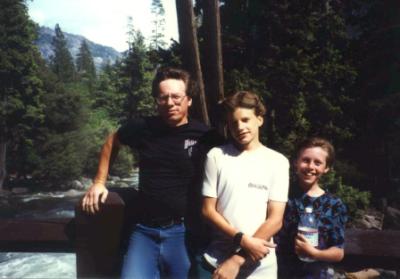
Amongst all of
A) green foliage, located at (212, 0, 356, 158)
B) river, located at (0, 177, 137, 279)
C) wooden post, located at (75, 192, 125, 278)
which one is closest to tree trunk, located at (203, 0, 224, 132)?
wooden post, located at (75, 192, 125, 278)

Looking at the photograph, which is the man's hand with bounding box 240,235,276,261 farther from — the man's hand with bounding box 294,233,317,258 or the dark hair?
the dark hair

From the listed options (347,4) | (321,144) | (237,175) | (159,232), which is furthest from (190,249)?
(347,4)

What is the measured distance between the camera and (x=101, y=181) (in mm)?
2254

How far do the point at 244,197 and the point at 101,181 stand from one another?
840 mm

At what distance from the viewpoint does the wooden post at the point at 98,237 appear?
2.00 meters

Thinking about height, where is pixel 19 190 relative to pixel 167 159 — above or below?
below

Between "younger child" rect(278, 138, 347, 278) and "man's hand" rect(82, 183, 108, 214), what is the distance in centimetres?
98

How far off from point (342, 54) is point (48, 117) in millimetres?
27852

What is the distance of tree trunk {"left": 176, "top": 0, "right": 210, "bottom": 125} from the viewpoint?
2.43 metres

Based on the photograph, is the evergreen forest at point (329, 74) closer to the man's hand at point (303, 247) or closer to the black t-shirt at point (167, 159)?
the black t-shirt at point (167, 159)

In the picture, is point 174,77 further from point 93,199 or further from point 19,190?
point 19,190

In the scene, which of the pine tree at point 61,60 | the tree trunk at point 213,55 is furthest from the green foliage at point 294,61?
the pine tree at point 61,60

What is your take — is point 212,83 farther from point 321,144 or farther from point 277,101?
point 277,101

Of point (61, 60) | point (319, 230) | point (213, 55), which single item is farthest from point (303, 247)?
point (61, 60)
